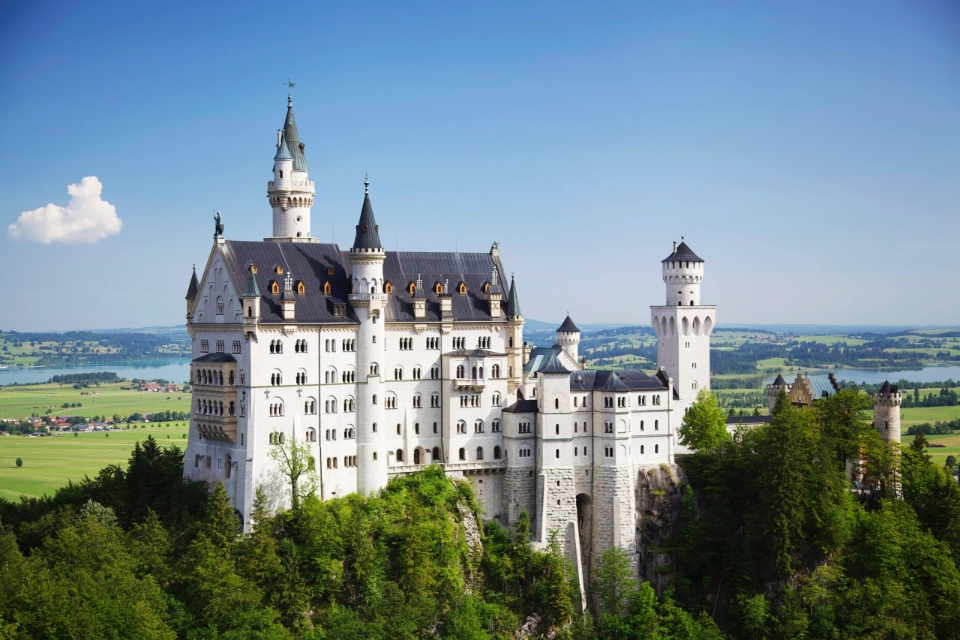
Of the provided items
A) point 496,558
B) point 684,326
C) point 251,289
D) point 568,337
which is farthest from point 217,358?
point 684,326

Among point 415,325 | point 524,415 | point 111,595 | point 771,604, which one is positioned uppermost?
point 415,325

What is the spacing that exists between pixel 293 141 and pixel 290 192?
465cm

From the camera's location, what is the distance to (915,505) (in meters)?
96.1

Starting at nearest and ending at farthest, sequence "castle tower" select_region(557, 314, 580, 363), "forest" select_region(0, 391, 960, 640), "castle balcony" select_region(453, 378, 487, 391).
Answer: "forest" select_region(0, 391, 960, 640), "castle balcony" select_region(453, 378, 487, 391), "castle tower" select_region(557, 314, 580, 363)

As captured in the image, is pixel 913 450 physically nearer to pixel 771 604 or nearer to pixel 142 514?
pixel 771 604

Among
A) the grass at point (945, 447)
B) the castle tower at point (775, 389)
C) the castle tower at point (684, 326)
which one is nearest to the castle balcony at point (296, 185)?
the castle tower at point (684, 326)

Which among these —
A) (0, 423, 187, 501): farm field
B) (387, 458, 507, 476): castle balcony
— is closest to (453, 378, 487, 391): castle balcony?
(387, 458, 507, 476): castle balcony

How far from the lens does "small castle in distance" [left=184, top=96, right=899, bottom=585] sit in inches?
3310

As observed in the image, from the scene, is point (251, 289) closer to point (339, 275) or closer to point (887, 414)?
point (339, 275)

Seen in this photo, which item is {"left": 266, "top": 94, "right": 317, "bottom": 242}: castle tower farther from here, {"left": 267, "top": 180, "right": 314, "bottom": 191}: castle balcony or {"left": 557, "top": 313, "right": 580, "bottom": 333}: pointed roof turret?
{"left": 557, "top": 313, "right": 580, "bottom": 333}: pointed roof turret

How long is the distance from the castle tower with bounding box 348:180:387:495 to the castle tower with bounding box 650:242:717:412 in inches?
1131

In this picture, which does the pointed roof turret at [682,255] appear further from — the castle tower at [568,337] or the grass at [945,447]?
the grass at [945,447]

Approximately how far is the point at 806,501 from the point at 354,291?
39609mm

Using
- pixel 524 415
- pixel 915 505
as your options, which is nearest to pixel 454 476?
pixel 524 415
